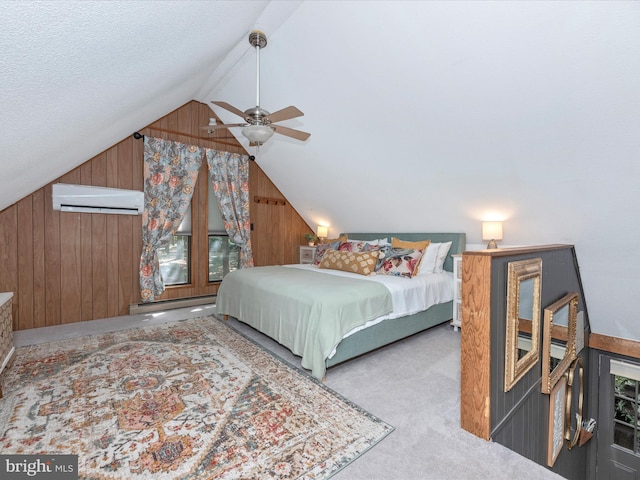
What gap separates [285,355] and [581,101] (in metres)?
3.01

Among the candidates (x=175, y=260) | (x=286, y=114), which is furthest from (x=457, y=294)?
(x=175, y=260)

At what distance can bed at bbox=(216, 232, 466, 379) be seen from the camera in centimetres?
230

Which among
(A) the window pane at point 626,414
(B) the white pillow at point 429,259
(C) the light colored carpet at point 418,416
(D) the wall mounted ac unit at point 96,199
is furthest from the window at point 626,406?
(D) the wall mounted ac unit at point 96,199

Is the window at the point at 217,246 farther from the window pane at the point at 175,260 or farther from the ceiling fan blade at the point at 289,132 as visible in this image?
the ceiling fan blade at the point at 289,132

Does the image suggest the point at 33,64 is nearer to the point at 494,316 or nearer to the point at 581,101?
the point at 494,316

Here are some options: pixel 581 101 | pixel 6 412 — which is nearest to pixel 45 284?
pixel 6 412

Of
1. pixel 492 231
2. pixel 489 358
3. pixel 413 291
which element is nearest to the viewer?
pixel 489 358

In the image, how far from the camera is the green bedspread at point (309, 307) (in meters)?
2.27

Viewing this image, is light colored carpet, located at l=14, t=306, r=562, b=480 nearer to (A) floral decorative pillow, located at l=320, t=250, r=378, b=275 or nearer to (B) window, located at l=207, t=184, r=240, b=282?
(A) floral decorative pillow, located at l=320, t=250, r=378, b=275

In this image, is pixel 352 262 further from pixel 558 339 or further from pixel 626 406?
pixel 626 406

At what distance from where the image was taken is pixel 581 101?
77.6 inches

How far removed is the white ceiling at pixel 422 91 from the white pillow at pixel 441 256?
1.05 feet

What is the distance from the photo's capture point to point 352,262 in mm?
3586

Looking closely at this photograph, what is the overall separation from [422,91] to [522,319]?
195cm
